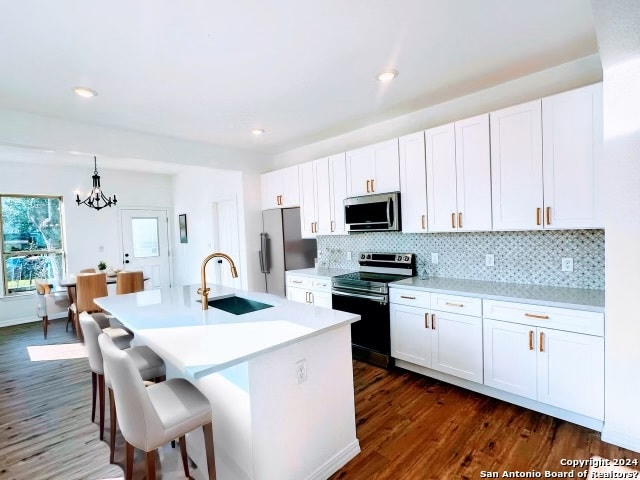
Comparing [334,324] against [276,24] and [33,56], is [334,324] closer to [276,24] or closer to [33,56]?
[276,24]

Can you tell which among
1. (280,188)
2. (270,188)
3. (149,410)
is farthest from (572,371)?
(270,188)

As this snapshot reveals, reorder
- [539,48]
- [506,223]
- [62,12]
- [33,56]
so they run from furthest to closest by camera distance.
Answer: [506,223], [539,48], [33,56], [62,12]

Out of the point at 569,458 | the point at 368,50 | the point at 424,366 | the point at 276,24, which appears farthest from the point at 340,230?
the point at 569,458

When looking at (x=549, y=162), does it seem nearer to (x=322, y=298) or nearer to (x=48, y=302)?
(x=322, y=298)

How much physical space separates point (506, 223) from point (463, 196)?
0.42 meters

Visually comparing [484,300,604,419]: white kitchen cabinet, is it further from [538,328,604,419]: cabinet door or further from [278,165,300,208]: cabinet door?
[278,165,300,208]: cabinet door

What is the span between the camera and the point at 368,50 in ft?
7.37

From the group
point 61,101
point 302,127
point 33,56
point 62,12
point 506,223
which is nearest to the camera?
point 62,12

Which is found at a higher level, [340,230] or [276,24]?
[276,24]

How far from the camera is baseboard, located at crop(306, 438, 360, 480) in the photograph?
184 cm

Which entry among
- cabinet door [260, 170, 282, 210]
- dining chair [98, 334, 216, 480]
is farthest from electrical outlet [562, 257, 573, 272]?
cabinet door [260, 170, 282, 210]

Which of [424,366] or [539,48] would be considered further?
[424,366]

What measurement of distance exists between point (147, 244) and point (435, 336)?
6.30 metres

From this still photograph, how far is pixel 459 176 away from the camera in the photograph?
2910mm
